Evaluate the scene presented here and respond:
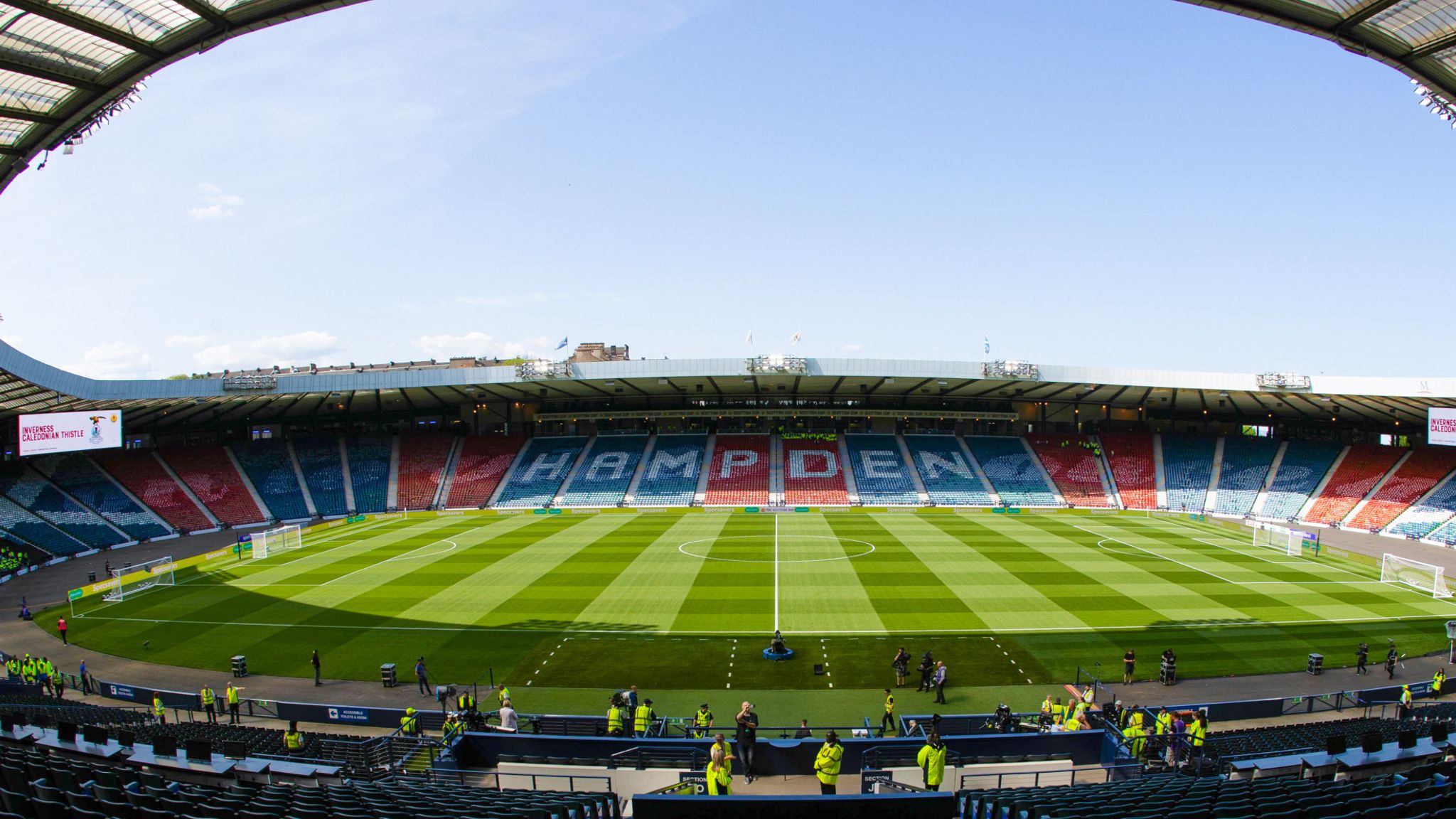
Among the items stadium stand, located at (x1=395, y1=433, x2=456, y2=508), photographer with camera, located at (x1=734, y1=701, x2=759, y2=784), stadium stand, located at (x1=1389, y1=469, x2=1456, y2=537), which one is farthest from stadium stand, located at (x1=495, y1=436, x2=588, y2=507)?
stadium stand, located at (x1=1389, y1=469, x2=1456, y2=537)

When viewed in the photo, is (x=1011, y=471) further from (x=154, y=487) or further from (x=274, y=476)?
(x=154, y=487)

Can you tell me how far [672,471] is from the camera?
217 ft

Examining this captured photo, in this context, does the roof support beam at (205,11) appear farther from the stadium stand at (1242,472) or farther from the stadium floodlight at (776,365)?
the stadium stand at (1242,472)

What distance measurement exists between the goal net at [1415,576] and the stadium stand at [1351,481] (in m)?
19.8

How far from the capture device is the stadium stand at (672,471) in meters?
61.9

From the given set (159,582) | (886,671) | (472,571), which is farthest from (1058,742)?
(159,582)

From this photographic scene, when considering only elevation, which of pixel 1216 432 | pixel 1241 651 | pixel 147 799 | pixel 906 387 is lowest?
pixel 1241 651

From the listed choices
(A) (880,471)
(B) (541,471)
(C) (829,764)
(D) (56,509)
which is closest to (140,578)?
(D) (56,509)

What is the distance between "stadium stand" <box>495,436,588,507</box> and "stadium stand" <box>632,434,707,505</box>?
24.2 feet

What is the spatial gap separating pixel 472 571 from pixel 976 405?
174ft

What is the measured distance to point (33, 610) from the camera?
109 ft

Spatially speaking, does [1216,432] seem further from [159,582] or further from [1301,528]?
[159,582]

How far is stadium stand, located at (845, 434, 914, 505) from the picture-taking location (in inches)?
2413

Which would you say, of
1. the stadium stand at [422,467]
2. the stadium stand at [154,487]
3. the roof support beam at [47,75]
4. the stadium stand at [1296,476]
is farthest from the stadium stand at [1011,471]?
the stadium stand at [154,487]
